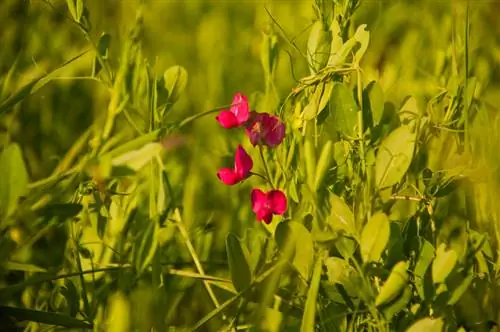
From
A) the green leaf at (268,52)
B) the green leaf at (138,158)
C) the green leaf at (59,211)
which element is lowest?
the green leaf at (59,211)

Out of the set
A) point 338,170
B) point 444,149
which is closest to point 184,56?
point 444,149

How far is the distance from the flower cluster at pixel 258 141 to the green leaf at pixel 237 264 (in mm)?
59

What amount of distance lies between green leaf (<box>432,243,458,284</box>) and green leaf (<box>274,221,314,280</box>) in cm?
14

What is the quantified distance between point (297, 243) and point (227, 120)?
210 millimetres

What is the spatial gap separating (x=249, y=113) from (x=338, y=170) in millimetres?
138

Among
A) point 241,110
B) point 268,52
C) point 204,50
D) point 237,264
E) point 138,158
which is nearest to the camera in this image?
point 138,158

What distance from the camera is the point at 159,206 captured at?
3.87 ft

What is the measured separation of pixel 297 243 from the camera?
1018 mm

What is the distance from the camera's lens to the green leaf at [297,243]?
3.31ft

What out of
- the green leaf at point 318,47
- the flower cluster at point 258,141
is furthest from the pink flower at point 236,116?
the green leaf at point 318,47

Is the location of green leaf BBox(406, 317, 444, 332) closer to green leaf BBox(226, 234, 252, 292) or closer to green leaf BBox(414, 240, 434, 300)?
green leaf BBox(414, 240, 434, 300)

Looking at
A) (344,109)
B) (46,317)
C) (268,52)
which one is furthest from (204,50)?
(46,317)

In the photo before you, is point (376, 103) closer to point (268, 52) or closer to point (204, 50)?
point (268, 52)

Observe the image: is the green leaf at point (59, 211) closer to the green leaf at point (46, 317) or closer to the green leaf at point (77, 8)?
the green leaf at point (46, 317)
